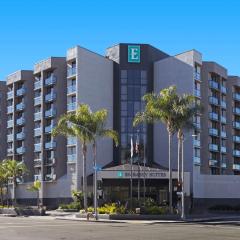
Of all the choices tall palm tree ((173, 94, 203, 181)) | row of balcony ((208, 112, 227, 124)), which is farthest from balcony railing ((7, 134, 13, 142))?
tall palm tree ((173, 94, 203, 181))

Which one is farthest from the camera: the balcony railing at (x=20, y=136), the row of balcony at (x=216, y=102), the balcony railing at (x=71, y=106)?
the balcony railing at (x=20, y=136)

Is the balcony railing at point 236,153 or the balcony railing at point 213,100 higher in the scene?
the balcony railing at point 213,100

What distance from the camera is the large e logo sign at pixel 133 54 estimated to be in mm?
94000

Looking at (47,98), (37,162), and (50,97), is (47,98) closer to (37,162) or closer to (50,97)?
(50,97)

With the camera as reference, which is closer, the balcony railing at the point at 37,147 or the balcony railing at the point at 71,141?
the balcony railing at the point at 71,141

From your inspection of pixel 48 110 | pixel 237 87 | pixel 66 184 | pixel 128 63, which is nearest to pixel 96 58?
pixel 128 63

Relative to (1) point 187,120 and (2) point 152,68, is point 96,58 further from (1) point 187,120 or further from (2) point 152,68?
(1) point 187,120

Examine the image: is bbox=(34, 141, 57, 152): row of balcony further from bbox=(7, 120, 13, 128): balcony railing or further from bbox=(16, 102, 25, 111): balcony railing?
bbox=(7, 120, 13, 128): balcony railing

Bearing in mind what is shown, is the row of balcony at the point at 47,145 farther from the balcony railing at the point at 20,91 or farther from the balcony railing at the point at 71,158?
the balcony railing at the point at 20,91

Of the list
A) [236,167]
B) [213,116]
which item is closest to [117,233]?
[213,116]

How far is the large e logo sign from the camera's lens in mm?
94000

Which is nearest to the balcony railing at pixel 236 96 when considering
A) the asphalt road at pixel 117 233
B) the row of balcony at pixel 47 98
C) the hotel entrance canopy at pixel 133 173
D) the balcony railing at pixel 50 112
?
the hotel entrance canopy at pixel 133 173

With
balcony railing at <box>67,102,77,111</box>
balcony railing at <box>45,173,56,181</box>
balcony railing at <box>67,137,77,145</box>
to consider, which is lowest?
balcony railing at <box>45,173,56,181</box>

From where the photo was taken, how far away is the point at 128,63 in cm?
9425
